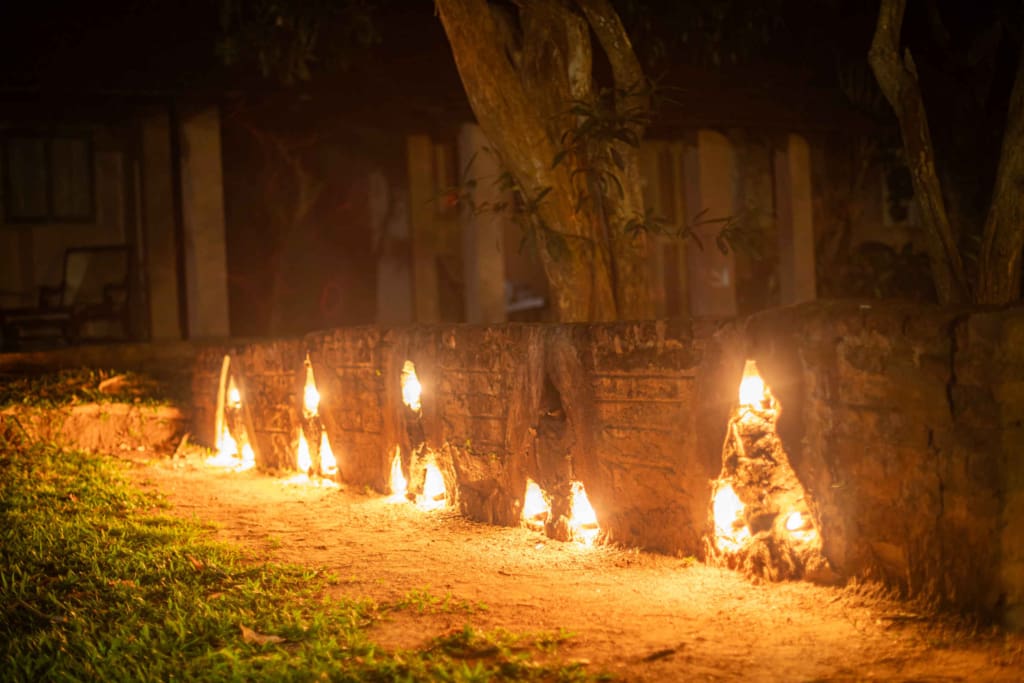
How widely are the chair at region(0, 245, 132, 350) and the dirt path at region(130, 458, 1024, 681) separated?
5.58 meters

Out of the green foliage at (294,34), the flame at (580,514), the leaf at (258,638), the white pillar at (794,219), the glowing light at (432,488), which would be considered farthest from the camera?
Answer: the white pillar at (794,219)

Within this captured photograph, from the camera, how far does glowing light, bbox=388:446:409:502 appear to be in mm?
6750

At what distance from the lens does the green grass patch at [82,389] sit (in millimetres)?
8633

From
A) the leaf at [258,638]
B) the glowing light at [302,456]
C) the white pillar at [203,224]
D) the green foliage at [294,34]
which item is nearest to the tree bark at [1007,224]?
the leaf at [258,638]

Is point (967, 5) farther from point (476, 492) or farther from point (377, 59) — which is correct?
point (476, 492)

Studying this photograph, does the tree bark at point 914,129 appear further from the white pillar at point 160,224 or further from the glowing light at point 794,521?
the white pillar at point 160,224

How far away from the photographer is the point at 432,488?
648 centimetres

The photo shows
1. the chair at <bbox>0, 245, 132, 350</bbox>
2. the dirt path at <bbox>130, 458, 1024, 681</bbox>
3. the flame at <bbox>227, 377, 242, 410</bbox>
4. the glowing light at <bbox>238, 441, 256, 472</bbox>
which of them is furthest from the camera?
the chair at <bbox>0, 245, 132, 350</bbox>

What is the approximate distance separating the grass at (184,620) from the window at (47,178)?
26.0 feet

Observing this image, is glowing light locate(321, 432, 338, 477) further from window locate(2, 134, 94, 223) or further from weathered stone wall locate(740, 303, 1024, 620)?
window locate(2, 134, 94, 223)

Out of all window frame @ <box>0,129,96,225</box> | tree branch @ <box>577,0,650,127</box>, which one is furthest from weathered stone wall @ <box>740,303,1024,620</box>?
window frame @ <box>0,129,96,225</box>

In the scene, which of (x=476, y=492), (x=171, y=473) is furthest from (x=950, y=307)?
(x=171, y=473)

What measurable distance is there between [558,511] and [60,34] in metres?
8.53

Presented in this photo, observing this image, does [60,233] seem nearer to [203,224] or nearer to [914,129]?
[203,224]
